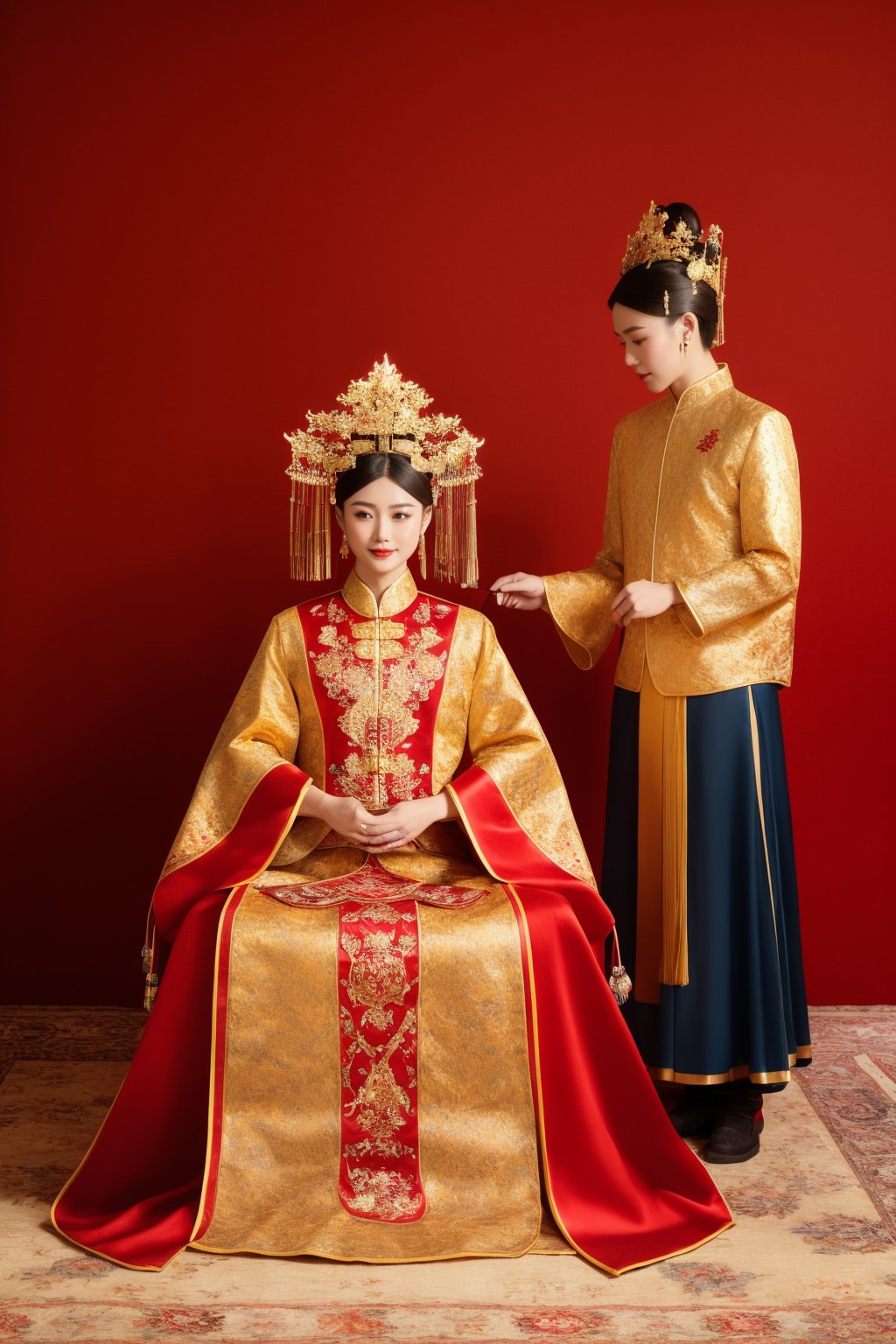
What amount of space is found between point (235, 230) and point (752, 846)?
1.91m

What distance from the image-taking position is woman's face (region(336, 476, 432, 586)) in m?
2.48

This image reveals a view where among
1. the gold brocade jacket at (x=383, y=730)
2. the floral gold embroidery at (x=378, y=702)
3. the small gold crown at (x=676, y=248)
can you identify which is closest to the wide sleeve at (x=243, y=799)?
the gold brocade jacket at (x=383, y=730)

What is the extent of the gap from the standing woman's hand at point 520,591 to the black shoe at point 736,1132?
110 cm

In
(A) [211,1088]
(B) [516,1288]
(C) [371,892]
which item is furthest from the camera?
(C) [371,892]

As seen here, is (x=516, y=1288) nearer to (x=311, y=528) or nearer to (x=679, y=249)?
(x=311, y=528)

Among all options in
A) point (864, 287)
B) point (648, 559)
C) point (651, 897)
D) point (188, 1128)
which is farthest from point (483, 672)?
point (864, 287)

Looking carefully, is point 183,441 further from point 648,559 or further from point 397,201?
point 648,559

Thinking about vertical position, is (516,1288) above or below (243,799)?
below

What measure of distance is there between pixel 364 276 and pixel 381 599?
1.03 m

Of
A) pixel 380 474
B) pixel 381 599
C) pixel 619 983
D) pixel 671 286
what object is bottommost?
pixel 619 983

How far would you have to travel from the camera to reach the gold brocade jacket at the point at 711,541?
2.51 m

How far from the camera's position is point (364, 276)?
319 cm

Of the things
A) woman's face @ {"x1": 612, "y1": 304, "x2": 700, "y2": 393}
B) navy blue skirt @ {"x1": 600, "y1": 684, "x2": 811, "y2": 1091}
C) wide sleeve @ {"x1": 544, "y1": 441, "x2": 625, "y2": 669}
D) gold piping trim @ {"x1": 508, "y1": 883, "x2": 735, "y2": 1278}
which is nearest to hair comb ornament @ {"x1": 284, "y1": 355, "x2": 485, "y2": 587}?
wide sleeve @ {"x1": 544, "y1": 441, "x2": 625, "y2": 669}

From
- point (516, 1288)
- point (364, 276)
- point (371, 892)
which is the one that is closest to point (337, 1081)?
point (371, 892)
